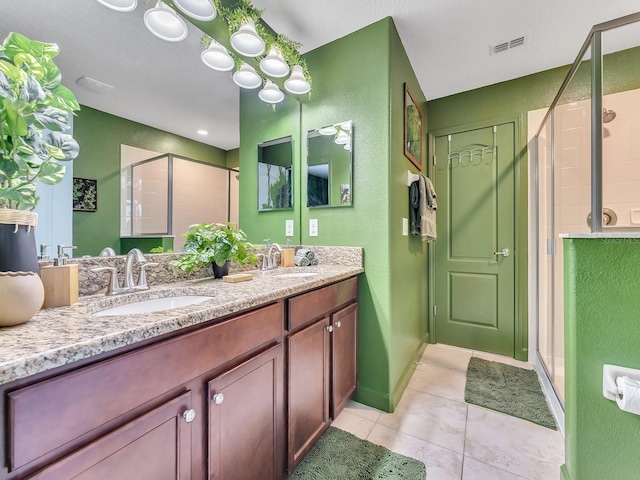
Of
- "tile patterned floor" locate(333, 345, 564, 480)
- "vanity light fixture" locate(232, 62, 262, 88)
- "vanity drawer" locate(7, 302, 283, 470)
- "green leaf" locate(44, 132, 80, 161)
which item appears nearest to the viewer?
"vanity drawer" locate(7, 302, 283, 470)

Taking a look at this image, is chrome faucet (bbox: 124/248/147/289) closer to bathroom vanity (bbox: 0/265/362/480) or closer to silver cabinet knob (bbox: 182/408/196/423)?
bathroom vanity (bbox: 0/265/362/480)

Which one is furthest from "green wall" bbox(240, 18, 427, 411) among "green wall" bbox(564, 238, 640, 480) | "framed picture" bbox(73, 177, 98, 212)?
"green wall" bbox(564, 238, 640, 480)

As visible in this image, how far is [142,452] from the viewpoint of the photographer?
667 mm

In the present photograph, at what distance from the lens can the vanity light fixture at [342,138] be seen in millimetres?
1902

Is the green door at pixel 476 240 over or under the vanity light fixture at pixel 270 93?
under

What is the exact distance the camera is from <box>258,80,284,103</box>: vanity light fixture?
6.19 ft

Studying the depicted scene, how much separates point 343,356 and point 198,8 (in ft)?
6.49

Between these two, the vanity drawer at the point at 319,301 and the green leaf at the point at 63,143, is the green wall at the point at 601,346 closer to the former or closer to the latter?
the vanity drawer at the point at 319,301

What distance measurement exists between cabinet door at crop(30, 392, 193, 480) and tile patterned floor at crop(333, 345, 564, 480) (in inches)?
44.1

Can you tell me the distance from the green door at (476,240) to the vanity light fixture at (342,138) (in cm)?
134

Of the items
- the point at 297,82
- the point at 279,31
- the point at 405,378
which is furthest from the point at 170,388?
Answer: the point at 279,31

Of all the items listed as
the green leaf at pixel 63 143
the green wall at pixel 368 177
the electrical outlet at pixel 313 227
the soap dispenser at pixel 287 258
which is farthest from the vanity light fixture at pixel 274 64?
the green leaf at pixel 63 143

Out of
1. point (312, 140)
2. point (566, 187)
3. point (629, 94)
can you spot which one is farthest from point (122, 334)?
point (629, 94)

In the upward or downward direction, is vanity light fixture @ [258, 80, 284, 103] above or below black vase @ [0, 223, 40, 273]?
above
